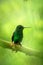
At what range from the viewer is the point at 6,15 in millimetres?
56656

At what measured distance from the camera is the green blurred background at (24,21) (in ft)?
186

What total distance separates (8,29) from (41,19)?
348 mm

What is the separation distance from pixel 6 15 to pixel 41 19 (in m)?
0.36

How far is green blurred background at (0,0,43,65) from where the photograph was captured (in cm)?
5666

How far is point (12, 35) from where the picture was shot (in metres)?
56.6

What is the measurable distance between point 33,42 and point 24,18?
0.85 feet

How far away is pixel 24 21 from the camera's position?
56656mm

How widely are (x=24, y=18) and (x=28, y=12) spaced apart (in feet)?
0.24

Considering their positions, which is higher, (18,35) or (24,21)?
(24,21)

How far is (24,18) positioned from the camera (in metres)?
56.7

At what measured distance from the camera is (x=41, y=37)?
5666 centimetres

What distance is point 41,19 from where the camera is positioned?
56625 millimetres

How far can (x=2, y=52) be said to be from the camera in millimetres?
56656

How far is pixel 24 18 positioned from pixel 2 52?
41 centimetres
